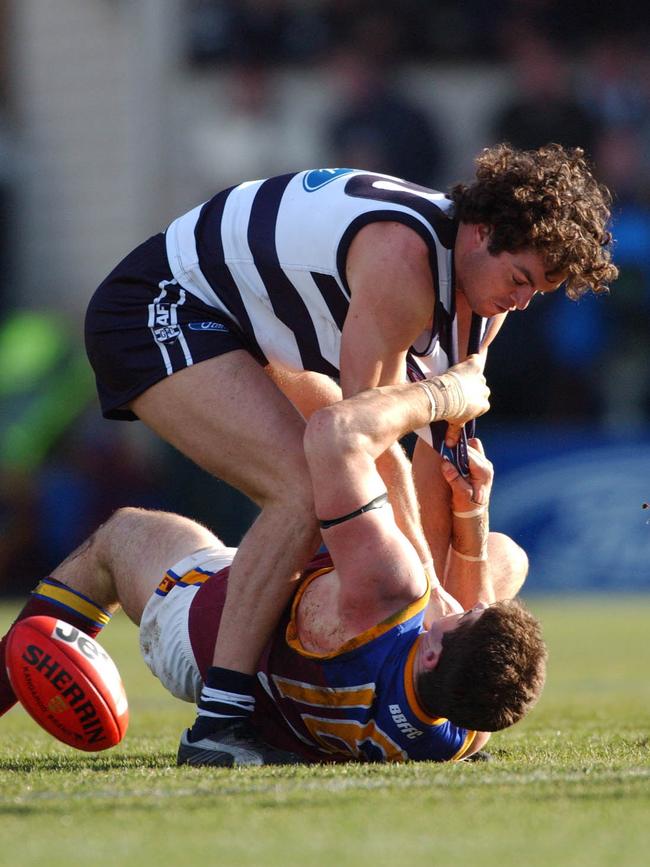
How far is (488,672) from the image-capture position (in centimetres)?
371

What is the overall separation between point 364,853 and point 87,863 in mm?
493

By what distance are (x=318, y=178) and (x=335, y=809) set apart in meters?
2.08

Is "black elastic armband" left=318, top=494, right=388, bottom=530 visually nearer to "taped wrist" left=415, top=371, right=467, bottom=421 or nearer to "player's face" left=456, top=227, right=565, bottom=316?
"taped wrist" left=415, top=371, right=467, bottom=421

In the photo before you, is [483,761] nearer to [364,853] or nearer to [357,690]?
[357,690]

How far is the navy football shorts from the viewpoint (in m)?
4.48

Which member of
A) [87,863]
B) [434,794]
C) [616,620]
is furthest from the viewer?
[616,620]

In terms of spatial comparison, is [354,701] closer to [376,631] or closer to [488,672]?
[376,631]

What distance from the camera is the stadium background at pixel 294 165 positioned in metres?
12.4

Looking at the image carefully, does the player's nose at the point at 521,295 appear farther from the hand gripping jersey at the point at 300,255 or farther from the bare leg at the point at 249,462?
the bare leg at the point at 249,462

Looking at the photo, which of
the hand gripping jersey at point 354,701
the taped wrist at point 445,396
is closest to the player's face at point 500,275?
the taped wrist at point 445,396

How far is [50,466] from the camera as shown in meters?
13.6

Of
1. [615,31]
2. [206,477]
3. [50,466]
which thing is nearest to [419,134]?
[615,31]

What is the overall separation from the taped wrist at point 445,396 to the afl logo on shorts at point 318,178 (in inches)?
27.1

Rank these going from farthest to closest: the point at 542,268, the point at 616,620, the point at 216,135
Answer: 1. the point at 216,135
2. the point at 616,620
3. the point at 542,268
